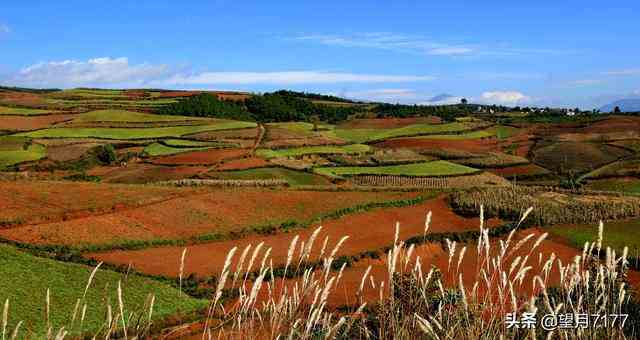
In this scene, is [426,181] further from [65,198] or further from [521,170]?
[65,198]

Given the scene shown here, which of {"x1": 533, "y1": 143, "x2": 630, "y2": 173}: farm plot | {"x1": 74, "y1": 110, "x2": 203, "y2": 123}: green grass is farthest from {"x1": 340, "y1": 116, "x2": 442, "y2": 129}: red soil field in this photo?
Result: {"x1": 74, "y1": 110, "x2": 203, "y2": 123}: green grass

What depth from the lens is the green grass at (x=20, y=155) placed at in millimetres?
61531

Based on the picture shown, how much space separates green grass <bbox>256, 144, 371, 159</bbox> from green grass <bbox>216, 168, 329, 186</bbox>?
767cm

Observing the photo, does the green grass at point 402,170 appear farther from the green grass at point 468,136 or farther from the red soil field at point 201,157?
the green grass at point 468,136

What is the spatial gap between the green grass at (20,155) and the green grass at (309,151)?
2462 cm

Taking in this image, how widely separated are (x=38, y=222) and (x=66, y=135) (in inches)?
2035

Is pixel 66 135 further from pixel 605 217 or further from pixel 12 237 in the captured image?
pixel 605 217

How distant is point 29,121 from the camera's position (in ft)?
291

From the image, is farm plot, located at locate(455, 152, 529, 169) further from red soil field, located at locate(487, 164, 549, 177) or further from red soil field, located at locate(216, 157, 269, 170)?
red soil field, located at locate(216, 157, 269, 170)

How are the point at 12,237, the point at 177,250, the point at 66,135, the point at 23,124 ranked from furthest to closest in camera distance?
the point at 23,124 → the point at 66,135 → the point at 177,250 → the point at 12,237

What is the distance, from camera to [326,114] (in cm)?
14238

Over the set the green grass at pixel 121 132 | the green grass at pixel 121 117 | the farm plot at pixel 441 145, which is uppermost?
the green grass at pixel 121 117

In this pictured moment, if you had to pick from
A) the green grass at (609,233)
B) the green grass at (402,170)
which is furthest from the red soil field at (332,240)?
the green grass at (402,170)

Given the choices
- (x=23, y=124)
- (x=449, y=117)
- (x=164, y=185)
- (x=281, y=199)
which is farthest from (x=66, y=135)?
(x=449, y=117)
